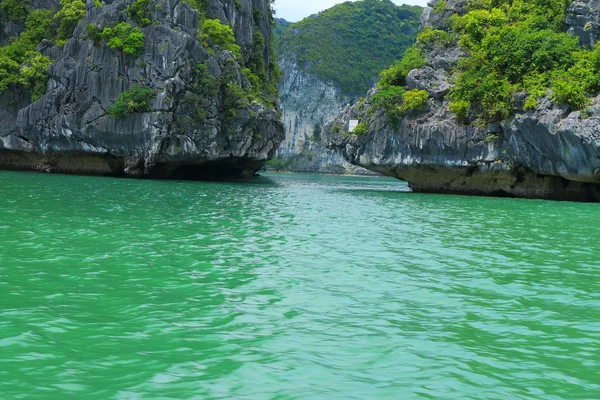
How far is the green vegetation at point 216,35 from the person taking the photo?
40784 mm

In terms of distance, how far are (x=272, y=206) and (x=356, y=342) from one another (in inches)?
583

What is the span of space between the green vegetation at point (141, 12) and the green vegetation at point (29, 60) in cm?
749

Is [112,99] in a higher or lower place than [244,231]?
higher

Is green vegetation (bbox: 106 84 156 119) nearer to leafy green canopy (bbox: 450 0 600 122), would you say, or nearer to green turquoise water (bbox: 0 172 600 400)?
leafy green canopy (bbox: 450 0 600 122)

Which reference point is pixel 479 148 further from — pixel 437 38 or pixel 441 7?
pixel 441 7

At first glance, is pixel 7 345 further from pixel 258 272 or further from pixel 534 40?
pixel 534 40

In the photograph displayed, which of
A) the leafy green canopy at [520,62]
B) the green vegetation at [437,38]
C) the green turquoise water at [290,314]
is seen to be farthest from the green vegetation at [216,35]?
the green turquoise water at [290,314]

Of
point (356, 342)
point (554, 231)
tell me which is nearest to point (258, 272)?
point (356, 342)

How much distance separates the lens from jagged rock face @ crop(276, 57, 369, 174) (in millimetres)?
118125

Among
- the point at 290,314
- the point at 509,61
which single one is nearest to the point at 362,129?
the point at 509,61

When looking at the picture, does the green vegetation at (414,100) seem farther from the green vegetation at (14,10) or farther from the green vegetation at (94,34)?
the green vegetation at (14,10)

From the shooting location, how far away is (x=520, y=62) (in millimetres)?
29453

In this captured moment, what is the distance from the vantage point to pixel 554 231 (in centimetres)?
1458

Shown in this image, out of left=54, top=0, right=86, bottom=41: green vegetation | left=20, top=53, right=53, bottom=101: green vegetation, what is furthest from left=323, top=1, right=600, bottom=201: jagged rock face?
left=54, top=0, right=86, bottom=41: green vegetation
